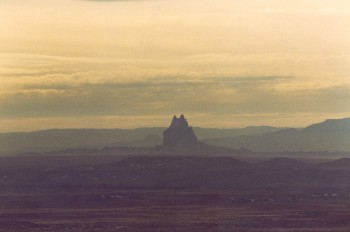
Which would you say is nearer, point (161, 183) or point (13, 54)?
point (13, 54)


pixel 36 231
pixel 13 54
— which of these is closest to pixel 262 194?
pixel 36 231

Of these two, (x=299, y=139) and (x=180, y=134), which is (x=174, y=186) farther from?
(x=299, y=139)

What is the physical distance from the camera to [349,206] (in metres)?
17.2

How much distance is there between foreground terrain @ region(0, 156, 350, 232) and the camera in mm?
16719

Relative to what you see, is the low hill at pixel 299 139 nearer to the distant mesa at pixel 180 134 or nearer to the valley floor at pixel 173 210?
the distant mesa at pixel 180 134

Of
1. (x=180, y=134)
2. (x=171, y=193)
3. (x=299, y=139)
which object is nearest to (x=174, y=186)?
(x=171, y=193)

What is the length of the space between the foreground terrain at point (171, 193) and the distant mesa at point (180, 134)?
575 mm

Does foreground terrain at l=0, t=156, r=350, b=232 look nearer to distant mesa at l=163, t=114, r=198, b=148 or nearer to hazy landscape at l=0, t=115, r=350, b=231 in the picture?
hazy landscape at l=0, t=115, r=350, b=231

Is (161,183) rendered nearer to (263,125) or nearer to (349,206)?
(263,125)

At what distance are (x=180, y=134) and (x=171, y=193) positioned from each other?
1.64 meters

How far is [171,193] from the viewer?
17.2 m

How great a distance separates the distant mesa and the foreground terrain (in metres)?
0.57

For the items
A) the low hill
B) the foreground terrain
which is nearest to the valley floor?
the foreground terrain

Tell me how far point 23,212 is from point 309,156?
637 cm
